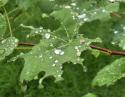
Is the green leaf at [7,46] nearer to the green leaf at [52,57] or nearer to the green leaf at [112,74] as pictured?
the green leaf at [52,57]

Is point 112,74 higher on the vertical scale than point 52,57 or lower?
lower

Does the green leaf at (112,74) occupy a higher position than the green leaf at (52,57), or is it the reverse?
the green leaf at (52,57)

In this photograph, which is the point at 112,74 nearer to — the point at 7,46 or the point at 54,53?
the point at 54,53

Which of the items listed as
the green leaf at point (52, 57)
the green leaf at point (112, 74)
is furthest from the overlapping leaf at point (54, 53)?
the green leaf at point (112, 74)

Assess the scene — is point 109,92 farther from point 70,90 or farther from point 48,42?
point 48,42

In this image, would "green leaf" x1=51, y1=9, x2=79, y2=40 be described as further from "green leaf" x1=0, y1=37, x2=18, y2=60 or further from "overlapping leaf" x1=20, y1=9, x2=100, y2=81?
"green leaf" x1=0, y1=37, x2=18, y2=60

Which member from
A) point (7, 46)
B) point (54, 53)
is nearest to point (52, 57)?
point (54, 53)

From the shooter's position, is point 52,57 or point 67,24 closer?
point 52,57

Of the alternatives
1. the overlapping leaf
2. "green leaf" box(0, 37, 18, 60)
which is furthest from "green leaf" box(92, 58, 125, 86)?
"green leaf" box(0, 37, 18, 60)

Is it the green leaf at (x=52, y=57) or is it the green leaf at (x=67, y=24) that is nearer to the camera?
the green leaf at (x=52, y=57)
